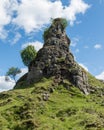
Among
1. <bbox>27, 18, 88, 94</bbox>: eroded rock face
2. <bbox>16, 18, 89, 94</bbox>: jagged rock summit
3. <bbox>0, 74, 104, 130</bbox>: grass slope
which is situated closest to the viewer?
<bbox>0, 74, 104, 130</bbox>: grass slope

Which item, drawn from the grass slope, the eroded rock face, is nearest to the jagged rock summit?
the eroded rock face

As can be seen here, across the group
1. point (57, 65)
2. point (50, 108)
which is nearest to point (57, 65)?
point (57, 65)

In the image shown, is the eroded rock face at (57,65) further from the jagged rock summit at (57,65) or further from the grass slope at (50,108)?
the grass slope at (50,108)

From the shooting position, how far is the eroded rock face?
15750 cm

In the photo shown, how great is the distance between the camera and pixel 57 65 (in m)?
162

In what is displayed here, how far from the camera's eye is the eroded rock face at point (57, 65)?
157500 millimetres

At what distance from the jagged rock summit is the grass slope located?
13.4ft

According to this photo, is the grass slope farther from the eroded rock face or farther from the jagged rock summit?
the eroded rock face

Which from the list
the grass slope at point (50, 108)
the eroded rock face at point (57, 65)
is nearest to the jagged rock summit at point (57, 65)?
the eroded rock face at point (57, 65)

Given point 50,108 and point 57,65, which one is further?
point 57,65

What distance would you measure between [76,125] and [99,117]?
10061mm

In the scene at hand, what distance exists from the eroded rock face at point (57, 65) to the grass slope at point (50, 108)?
4253 mm

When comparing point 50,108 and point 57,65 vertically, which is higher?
point 57,65

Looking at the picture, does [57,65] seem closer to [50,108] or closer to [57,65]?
[57,65]
